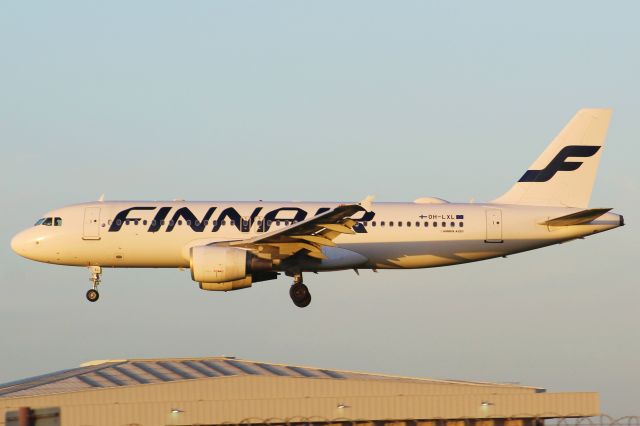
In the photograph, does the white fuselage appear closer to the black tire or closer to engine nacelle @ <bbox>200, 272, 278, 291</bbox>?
the black tire

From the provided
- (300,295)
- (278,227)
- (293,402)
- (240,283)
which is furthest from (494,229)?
(293,402)

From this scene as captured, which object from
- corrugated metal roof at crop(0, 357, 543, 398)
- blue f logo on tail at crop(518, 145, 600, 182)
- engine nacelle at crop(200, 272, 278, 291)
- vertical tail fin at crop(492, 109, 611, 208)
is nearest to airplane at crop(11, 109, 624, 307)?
engine nacelle at crop(200, 272, 278, 291)

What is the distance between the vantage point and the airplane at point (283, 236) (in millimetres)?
42719

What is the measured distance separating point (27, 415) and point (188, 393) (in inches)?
1207

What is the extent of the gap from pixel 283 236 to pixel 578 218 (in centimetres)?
1286

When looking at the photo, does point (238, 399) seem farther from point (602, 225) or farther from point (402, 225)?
point (602, 225)

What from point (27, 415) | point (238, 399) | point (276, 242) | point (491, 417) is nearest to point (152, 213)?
point (276, 242)

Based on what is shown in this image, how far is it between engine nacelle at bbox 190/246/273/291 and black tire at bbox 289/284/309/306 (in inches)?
113

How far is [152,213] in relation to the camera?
143 ft

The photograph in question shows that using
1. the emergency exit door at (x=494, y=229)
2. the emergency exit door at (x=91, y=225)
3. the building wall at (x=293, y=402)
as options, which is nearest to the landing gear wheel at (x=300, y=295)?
the building wall at (x=293, y=402)

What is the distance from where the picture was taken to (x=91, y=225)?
43.9 meters

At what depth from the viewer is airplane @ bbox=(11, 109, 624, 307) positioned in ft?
140

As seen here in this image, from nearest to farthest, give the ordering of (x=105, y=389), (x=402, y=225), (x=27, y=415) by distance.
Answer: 1. (x=27, y=415)
2. (x=105, y=389)
3. (x=402, y=225)

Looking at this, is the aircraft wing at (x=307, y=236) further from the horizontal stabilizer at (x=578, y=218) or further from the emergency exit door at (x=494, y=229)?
the horizontal stabilizer at (x=578, y=218)
